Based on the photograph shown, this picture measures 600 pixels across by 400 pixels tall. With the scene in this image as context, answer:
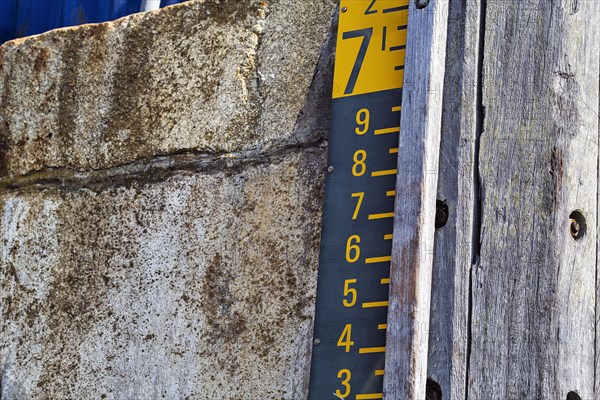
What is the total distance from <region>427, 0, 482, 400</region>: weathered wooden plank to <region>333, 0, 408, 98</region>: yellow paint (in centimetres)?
11

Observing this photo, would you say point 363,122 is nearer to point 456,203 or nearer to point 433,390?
point 456,203

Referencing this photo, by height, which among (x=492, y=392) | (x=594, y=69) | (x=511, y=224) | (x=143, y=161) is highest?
(x=594, y=69)

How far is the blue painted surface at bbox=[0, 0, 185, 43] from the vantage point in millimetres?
3145

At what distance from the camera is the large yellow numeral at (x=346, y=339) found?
7.61 ft

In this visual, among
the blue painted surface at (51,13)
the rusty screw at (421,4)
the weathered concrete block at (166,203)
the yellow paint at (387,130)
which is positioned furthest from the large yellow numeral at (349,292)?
the blue painted surface at (51,13)

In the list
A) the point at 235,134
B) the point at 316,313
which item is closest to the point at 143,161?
the point at 235,134

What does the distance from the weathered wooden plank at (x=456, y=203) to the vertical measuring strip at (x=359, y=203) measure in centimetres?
10

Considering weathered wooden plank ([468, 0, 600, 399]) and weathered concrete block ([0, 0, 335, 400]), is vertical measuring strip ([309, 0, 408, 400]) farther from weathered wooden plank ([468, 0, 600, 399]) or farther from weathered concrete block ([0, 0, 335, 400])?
weathered wooden plank ([468, 0, 600, 399])

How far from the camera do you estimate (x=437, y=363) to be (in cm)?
229

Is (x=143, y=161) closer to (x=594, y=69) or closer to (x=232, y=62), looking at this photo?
(x=232, y=62)

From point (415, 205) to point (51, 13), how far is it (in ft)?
4.66

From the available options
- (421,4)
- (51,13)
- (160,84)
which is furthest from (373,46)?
(51,13)

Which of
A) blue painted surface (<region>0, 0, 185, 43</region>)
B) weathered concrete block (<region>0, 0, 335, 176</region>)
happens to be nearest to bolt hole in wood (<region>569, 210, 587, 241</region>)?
weathered concrete block (<region>0, 0, 335, 176</region>)

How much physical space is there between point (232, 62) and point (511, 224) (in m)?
0.81
